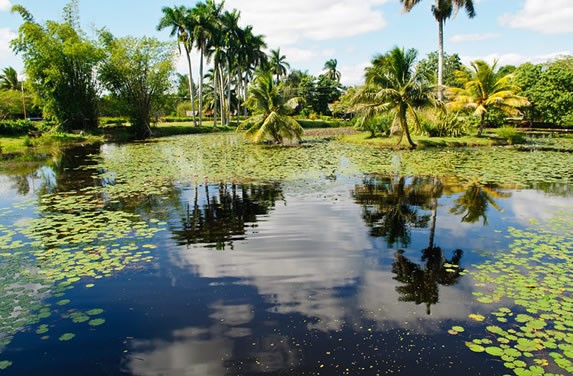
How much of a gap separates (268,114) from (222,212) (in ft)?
59.1

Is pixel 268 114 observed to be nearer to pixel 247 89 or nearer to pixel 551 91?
pixel 247 89

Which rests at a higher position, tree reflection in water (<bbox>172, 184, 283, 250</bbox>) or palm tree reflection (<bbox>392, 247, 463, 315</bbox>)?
tree reflection in water (<bbox>172, 184, 283, 250</bbox>)

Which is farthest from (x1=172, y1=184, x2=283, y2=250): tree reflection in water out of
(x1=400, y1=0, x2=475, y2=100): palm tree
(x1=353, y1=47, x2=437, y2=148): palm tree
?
(x1=400, y1=0, x2=475, y2=100): palm tree

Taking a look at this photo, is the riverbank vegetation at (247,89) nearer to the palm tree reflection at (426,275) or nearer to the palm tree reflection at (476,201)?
the palm tree reflection at (476,201)

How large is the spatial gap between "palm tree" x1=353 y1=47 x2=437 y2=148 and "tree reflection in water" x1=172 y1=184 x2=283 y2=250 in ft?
37.7

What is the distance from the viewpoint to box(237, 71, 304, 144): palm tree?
87.0 ft

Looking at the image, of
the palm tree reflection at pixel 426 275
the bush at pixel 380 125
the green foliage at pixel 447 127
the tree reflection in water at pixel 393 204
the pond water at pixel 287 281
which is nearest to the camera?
the pond water at pixel 287 281

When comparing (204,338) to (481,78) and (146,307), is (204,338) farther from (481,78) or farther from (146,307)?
(481,78)

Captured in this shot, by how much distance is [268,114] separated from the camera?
2717 cm

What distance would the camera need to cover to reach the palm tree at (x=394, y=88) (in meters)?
21.9

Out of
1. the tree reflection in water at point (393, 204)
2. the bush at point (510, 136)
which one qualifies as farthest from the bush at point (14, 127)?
the bush at point (510, 136)

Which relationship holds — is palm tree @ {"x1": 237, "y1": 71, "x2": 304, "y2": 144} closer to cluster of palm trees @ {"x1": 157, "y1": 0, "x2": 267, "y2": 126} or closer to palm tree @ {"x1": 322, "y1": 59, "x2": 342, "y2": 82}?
cluster of palm trees @ {"x1": 157, "y1": 0, "x2": 267, "y2": 126}

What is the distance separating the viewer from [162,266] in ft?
21.6

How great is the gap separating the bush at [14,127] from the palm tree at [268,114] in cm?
2110
